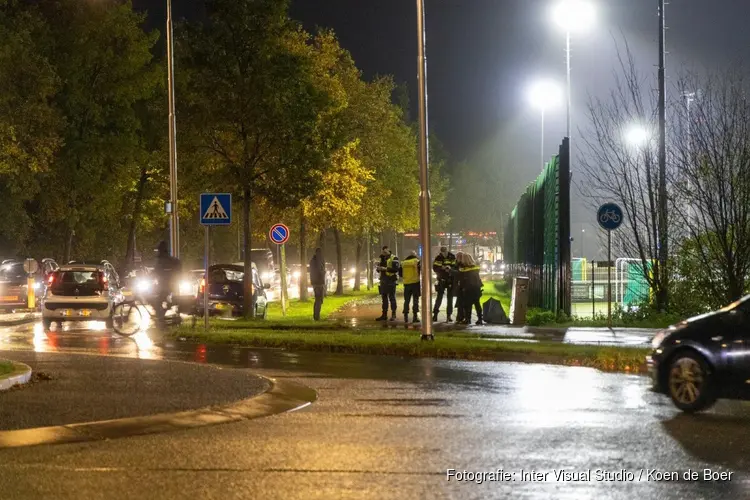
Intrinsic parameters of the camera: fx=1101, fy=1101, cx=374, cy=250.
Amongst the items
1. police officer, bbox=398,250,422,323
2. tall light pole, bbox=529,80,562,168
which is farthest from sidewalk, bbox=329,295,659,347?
tall light pole, bbox=529,80,562,168

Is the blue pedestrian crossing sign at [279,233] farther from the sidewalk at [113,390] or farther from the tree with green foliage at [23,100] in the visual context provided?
the sidewalk at [113,390]

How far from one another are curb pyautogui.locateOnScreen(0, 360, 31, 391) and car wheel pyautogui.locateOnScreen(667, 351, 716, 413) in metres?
7.54

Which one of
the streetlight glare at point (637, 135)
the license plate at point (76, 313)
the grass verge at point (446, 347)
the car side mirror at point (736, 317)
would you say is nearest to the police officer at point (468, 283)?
the grass verge at point (446, 347)

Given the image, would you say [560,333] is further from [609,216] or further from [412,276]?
[412,276]

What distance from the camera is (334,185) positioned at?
41094 millimetres

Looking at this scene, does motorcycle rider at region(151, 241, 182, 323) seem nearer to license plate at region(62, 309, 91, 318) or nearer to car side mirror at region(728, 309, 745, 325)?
license plate at region(62, 309, 91, 318)

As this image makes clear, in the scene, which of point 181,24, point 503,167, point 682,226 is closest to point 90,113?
point 181,24

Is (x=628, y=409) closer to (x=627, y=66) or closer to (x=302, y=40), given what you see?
(x=627, y=66)

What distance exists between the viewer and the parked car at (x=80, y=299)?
86.4 ft

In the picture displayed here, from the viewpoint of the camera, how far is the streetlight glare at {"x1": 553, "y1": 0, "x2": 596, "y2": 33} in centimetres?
2967

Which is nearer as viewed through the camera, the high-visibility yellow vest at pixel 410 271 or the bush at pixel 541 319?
the bush at pixel 541 319

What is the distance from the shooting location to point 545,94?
43344mm

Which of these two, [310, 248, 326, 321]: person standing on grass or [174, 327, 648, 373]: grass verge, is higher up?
[310, 248, 326, 321]: person standing on grass

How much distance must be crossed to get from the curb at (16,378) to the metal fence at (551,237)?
16.9 metres
